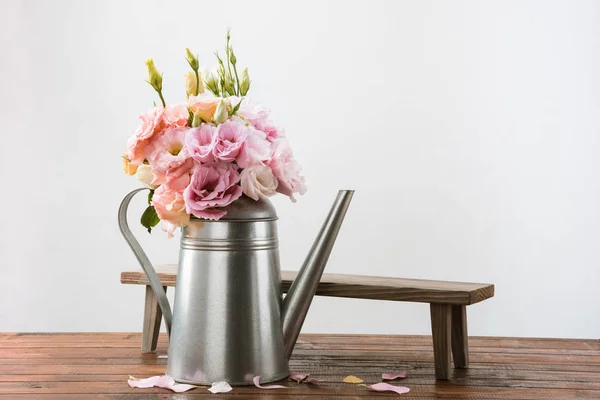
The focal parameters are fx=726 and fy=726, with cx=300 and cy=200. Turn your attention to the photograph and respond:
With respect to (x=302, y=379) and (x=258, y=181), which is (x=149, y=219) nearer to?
(x=258, y=181)

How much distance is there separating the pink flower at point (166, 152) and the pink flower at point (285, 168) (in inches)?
4.8

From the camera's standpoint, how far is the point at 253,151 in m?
1.00

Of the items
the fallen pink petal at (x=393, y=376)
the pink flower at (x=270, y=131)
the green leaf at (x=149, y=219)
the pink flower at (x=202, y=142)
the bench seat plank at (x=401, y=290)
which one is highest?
the pink flower at (x=270, y=131)

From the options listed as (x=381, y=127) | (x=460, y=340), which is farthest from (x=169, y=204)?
(x=381, y=127)

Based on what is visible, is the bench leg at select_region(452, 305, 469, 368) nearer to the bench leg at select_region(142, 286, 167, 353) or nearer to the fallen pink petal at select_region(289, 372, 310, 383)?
the fallen pink petal at select_region(289, 372, 310, 383)

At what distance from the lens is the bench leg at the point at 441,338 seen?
3.50 ft

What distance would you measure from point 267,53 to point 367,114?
0.41 metres

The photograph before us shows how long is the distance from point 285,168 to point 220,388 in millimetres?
315

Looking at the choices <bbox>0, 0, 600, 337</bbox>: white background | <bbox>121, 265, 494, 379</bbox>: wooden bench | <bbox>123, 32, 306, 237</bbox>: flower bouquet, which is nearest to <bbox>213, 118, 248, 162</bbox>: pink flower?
<bbox>123, 32, 306, 237</bbox>: flower bouquet

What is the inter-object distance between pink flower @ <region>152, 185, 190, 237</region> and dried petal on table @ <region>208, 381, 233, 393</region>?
0.23 metres

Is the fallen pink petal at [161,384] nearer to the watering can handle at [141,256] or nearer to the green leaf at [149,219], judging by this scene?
the watering can handle at [141,256]

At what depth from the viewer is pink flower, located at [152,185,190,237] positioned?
3.30 ft

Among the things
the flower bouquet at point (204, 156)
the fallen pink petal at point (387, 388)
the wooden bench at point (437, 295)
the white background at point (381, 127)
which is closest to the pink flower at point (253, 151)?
the flower bouquet at point (204, 156)

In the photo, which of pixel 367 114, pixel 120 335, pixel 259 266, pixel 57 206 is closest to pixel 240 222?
pixel 259 266
